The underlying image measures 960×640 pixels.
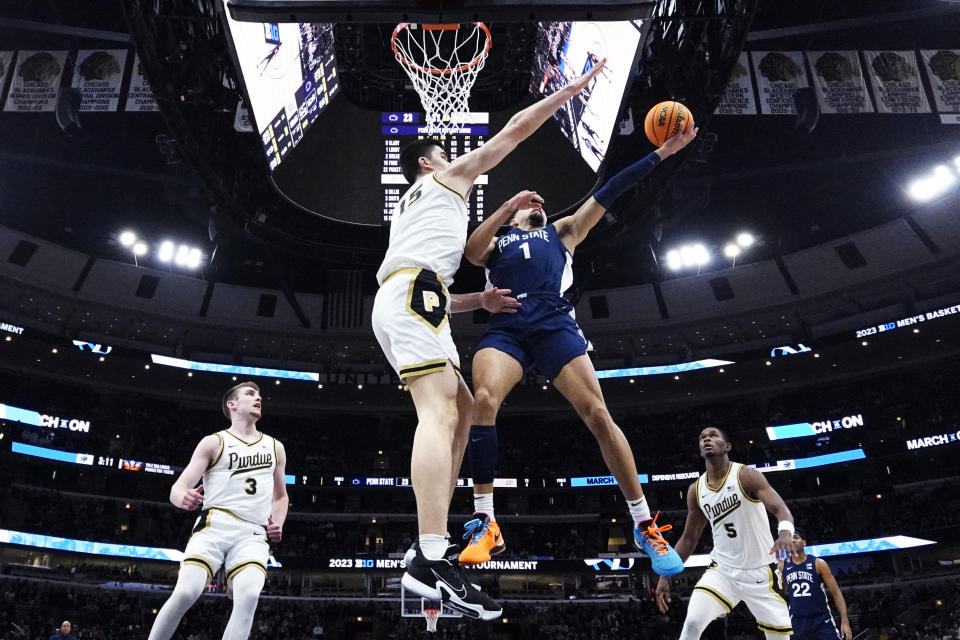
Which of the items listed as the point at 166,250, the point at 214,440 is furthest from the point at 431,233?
the point at 166,250

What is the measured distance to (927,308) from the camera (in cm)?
2773

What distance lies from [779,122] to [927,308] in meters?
11.4

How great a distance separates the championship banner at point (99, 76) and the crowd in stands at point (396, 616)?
622 inches

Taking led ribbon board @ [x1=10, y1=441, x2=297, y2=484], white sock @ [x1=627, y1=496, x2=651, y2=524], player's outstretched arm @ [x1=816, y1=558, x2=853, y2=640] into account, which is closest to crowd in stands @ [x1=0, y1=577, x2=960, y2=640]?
led ribbon board @ [x1=10, y1=441, x2=297, y2=484]

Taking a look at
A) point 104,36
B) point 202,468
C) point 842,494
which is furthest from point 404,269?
point 842,494

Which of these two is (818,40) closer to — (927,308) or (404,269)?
(927,308)

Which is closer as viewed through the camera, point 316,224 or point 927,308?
point 316,224

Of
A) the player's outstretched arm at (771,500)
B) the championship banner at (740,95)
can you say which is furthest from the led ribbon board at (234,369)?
the player's outstretched arm at (771,500)

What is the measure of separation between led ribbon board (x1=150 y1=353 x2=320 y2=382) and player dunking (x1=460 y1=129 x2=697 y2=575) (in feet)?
89.4

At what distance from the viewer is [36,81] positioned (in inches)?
628

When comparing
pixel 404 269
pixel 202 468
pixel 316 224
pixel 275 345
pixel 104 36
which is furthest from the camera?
pixel 275 345

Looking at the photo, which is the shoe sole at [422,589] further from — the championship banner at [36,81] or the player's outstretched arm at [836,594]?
the championship banner at [36,81]

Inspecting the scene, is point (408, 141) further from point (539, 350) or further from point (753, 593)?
point (753, 593)

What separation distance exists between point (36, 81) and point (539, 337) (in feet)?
51.1
